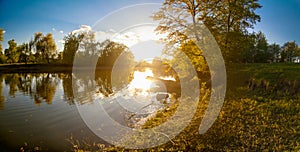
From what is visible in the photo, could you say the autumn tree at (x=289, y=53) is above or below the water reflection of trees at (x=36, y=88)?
above

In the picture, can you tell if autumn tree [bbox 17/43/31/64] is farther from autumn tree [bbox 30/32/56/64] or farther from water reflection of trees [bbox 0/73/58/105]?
water reflection of trees [bbox 0/73/58/105]

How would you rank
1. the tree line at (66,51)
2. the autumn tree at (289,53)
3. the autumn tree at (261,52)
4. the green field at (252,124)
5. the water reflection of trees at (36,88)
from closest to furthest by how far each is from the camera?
the green field at (252,124) < the water reflection of trees at (36,88) < the autumn tree at (261,52) < the autumn tree at (289,53) < the tree line at (66,51)

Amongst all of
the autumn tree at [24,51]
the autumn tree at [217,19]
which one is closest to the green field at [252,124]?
the autumn tree at [217,19]

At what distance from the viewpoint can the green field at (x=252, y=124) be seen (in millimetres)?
7215

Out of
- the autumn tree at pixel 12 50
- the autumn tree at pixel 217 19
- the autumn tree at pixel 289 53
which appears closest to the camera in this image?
the autumn tree at pixel 217 19

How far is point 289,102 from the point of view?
1020cm

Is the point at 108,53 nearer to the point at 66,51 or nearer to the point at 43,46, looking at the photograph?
the point at 66,51

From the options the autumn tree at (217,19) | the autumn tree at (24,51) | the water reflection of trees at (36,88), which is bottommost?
the water reflection of trees at (36,88)

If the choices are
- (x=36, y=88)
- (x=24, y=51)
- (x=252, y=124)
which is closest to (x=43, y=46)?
(x=24, y=51)

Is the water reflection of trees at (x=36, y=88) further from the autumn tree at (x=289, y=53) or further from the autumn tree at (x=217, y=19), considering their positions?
the autumn tree at (x=289, y=53)

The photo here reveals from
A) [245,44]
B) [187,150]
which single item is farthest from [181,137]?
[245,44]

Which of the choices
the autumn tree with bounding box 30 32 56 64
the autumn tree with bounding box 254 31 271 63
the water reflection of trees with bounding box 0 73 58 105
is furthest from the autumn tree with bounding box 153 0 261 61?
the autumn tree with bounding box 30 32 56 64

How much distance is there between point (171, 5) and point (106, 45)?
75195mm

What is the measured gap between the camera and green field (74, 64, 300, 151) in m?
7.21
